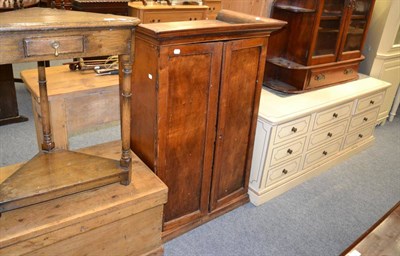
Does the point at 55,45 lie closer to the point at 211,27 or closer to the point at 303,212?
the point at 211,27

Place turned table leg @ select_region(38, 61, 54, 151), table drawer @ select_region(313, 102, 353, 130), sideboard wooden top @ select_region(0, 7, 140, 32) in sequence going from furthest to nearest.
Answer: table drawer @ select_region(313, 102, 353, 130)
turned table leg @ select_region(38, 61, 54, 151)
sideboard wooden top @ select_region(0, 7, 140, 32)

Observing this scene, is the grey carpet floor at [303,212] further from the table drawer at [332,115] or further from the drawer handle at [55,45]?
the drawer handle at [55,45]

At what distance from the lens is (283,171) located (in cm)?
249

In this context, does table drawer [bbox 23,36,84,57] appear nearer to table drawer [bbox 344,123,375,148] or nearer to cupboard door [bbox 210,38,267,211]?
cupboard door [bbox 210,38,267,211]

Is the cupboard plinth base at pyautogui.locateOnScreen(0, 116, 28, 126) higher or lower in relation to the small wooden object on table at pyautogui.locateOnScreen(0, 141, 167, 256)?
lower

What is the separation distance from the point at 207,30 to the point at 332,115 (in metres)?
1.45

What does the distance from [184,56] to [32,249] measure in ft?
3.50

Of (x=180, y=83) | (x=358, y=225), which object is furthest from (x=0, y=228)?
(x=358, y=225)

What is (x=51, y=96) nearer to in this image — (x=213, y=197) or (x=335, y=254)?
(x=213, y=197)

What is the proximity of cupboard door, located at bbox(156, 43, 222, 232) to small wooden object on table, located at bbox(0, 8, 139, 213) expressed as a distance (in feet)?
0.65

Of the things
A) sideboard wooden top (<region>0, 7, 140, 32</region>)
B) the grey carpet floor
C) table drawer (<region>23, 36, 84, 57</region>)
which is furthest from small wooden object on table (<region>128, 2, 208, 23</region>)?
table drawer (<region>23, 36, 84, 57</region>)

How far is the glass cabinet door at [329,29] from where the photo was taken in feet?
8.38

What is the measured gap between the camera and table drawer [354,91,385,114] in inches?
114

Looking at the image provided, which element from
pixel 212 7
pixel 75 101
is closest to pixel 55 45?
pixel 75 101
